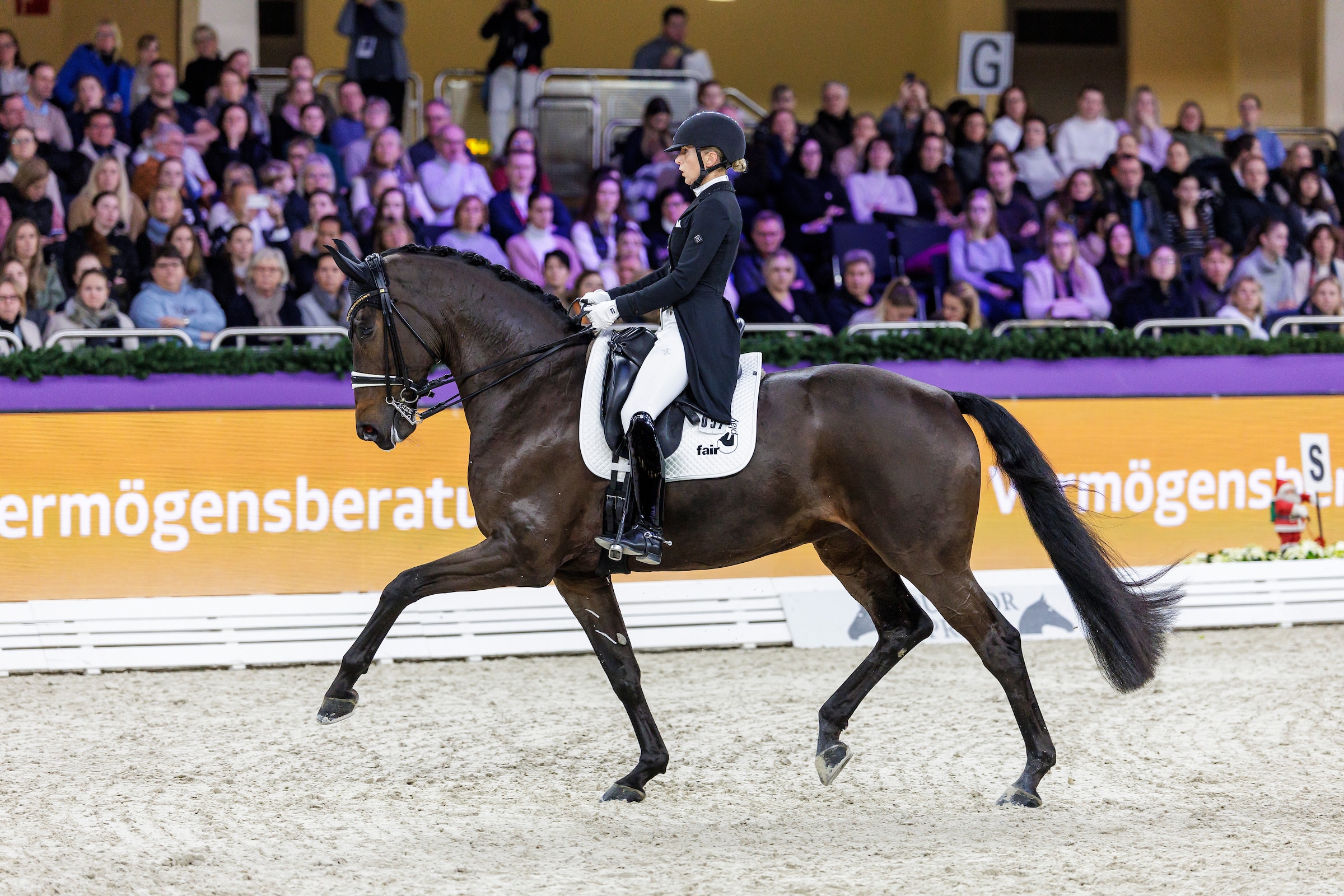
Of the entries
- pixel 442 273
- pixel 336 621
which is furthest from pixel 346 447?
pixel 442 273

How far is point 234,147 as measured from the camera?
1105cm

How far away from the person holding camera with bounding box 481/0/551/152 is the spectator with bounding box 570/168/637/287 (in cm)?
176

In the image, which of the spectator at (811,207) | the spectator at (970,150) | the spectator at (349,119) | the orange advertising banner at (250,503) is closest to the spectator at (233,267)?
the orange advertising banner at (250,503)

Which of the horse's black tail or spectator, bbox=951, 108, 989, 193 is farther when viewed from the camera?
spectator, bbox=951, 108, 989, 193

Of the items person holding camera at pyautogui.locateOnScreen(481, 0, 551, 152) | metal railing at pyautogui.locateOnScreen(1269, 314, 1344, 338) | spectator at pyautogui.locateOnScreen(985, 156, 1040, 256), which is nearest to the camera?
metal railing at pyautogui.locateOnScreen(1269, 314, 1344, 338)

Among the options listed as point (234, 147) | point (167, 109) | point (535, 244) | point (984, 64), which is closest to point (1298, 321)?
point (984, 64)

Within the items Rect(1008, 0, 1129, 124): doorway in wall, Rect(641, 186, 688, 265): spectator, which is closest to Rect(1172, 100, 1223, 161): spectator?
Rect(1008, 0, 1129, 124): doorway in wall

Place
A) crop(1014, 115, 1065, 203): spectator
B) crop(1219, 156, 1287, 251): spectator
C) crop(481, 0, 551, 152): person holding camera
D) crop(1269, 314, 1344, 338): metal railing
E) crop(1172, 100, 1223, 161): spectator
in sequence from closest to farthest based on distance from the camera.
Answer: crop(1269, 314, 1344, 338): metal railing → crop(1219, 156, 1287, 251): spectator → crop(481, 0, 551, 152): person holding camera → crop(1014, 115, 1065, 203): spectator → crop(1172, 100, 1223, 161): spectator

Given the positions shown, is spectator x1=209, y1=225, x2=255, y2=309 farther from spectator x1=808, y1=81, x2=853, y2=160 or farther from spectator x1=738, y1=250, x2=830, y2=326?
spectator x1=808, y1=81, x2=853, y2=160

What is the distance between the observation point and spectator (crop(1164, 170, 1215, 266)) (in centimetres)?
1203

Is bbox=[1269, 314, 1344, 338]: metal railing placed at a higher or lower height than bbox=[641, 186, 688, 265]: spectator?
lower

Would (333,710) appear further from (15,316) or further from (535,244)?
(535,244)

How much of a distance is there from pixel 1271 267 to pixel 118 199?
9026 mm

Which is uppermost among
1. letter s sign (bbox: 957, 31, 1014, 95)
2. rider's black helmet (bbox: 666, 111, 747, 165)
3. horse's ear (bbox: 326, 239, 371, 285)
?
letter s sign (bbox: 957, 31, 1014, 95)
